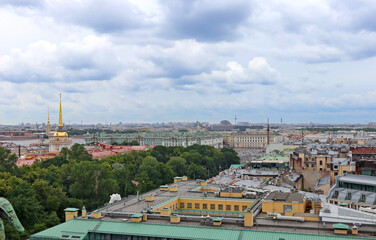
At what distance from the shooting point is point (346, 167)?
206 ft

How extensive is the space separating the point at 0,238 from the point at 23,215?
90.0 feet

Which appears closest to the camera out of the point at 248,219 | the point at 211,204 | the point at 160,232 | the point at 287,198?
the point at 160,232

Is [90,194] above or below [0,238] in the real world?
below

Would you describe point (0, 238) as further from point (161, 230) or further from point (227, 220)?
point (227, 220)

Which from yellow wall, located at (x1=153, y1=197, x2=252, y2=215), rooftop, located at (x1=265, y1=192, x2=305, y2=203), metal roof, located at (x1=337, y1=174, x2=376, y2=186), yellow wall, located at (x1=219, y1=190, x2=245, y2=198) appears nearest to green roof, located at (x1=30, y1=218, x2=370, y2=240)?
rooftop, located at (x1=265, y1=192, x2=305, y2=203)

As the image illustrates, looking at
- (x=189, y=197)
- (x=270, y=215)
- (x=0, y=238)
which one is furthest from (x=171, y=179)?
(x=0, y=238)

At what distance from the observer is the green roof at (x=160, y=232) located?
2802 cm

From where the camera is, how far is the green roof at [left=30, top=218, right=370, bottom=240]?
28.0m

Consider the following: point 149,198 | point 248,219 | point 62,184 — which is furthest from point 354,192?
point 62,184

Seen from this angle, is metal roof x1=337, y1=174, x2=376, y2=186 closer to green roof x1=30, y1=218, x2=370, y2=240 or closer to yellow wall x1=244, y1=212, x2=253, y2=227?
green roof x1=30, y1=218, x2=370, y2=240

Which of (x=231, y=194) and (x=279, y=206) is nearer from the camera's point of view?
(x=279, y=206)

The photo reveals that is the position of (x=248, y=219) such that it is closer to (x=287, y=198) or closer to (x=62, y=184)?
(x=287, y=198)

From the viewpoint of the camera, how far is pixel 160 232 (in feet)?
97.4

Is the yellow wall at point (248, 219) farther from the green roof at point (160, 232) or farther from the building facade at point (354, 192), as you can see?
the building facade at point (354, 192)
